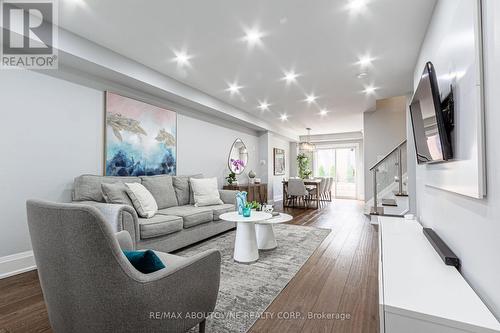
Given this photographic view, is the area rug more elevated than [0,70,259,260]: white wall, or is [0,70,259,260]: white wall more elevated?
[0,70,259,260]: white wall

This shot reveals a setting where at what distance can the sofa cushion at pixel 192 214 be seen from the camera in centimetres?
312

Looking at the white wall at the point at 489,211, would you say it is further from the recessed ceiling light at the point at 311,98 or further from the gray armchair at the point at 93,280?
the recessed ceiling light at the point at 311,98

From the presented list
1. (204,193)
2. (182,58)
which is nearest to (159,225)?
(204,193)

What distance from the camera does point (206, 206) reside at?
12.5 feet

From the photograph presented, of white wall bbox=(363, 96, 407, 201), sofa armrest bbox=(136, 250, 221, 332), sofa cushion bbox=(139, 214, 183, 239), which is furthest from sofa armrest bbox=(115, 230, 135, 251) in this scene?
white wall bbox=(363, 96, 407, 201)

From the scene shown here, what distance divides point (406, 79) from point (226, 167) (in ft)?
13.0

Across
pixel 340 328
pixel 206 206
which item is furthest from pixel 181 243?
pixel 340 328

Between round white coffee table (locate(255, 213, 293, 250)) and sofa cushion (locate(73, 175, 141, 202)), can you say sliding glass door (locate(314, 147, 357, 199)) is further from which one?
sofa cushion (locate(73, 175, 141, 202))

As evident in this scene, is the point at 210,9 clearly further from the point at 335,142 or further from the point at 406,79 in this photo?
the point at 335,142

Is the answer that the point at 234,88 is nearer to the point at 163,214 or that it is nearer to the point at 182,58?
the point at 182,58

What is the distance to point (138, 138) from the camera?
367cm

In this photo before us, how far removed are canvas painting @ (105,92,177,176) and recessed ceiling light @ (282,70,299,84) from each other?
6.76 feet

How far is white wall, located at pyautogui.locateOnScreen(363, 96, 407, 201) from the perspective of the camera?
569 centimetres

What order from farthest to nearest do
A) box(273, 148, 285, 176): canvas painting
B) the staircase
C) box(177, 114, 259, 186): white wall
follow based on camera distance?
1. box(273, 148, 285, 176): canvas painting
2. the staircase
3. box(177, 114, 259, 186): white wall
